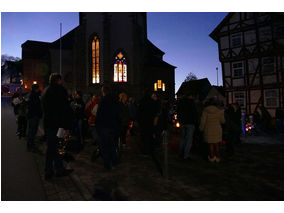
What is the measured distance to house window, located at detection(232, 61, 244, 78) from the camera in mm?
20547

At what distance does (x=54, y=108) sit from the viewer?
420 cm

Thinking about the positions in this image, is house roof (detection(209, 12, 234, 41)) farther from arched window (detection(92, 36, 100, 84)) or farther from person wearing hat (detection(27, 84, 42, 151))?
person wearing hat (detection(27, 84, 42, 151))

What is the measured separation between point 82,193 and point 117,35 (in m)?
26.9

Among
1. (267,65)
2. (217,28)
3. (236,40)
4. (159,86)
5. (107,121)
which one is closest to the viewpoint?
(107,121)

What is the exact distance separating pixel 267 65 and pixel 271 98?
9.49 ft

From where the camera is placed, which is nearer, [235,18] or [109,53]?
[235,18]

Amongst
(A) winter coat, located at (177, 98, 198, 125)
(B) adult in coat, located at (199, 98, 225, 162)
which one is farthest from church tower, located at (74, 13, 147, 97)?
(B) adult in coat, located at (199, 98, 225, 162)

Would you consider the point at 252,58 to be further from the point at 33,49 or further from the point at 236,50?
the point at 33,49

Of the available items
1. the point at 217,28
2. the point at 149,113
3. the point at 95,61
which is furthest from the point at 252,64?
the point at 95,61

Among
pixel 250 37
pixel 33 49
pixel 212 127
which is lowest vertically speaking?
pixel 212 127

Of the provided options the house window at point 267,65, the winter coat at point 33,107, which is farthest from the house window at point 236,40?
the winter coat at point 33,107

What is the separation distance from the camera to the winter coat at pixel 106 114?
4.92 m

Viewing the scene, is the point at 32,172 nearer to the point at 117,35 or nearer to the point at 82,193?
the point at 82,193

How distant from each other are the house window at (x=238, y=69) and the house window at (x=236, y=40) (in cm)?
171
